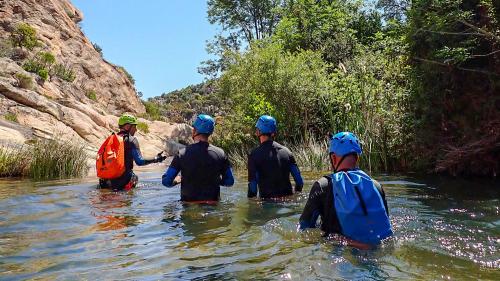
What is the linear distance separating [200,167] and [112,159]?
283 cm

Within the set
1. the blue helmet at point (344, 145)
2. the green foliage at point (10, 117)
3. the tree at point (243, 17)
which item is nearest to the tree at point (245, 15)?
the tree at point (243, 17)

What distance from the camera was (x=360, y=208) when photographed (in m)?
4.41

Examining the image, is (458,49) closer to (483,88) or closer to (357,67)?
(483,88)

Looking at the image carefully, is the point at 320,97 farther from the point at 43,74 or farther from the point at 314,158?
the point at 43,74

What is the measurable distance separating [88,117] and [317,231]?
23309 mm

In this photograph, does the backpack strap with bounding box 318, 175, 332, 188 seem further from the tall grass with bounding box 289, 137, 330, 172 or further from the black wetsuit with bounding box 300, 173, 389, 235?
the tall grass with bounding box 289, 137, 330, 172

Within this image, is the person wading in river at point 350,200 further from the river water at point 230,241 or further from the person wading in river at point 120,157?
the person wading in river at point 120,157

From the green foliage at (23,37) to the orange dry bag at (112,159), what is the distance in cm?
2538

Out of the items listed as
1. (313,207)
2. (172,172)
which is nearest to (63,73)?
(172,172)

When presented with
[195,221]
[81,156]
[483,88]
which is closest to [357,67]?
[483,88]

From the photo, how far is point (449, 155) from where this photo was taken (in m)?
9.51

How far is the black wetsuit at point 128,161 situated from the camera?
941 centimetres

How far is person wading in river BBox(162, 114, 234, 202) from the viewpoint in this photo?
730 centimetres

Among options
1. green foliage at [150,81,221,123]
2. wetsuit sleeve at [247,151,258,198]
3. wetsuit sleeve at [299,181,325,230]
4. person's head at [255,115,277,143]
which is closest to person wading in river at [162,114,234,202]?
wetsuit sleeve at [247,151,258,198]
